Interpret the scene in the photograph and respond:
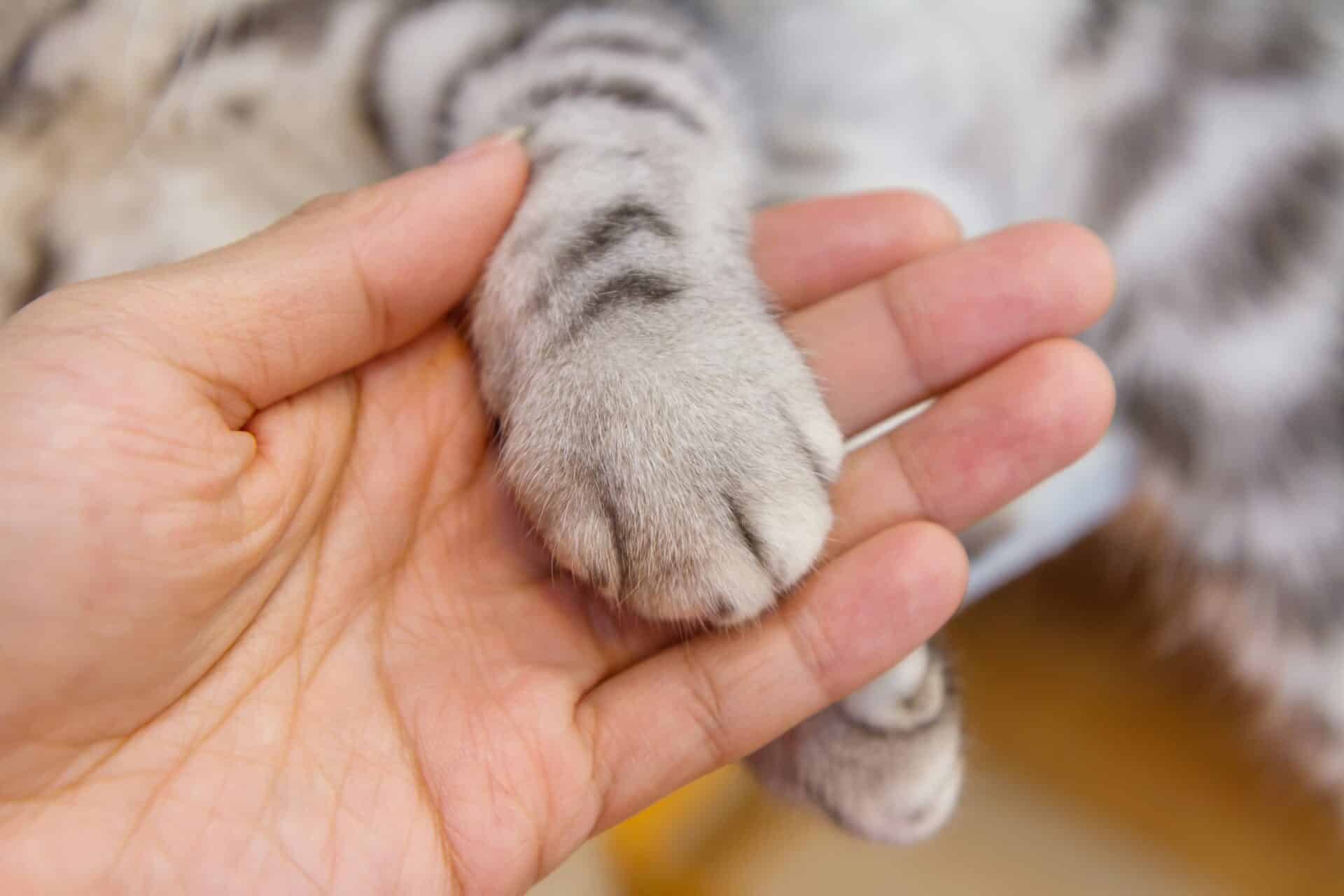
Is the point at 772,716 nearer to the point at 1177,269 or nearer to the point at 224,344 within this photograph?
the point at 224,344

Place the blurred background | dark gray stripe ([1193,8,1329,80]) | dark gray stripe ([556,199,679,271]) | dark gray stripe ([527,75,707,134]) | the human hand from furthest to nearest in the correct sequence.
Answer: the blurred background
dark gray stripe ([1193,8,1329,80])
dark gray stripe ([527,75,707,134])
dark gray stripe ([556,199,679,271])
the human hand

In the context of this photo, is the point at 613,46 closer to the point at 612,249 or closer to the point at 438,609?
the point at 612,249

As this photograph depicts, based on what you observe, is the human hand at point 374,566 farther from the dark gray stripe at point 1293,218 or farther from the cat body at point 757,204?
the dark gray stripe at point 1293,218

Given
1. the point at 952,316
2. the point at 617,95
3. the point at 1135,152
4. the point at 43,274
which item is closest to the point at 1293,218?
the point at 1135,152

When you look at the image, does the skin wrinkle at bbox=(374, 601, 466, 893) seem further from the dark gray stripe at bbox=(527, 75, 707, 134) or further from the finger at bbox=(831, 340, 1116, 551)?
the dark gray stripe at bbox=(527, 75, 707, 134)

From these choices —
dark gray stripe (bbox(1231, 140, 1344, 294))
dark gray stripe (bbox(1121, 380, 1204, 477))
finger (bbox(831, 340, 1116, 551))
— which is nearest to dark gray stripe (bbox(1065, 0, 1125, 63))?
dark gray stripe (bbox(1231, 140, 1344, 294))

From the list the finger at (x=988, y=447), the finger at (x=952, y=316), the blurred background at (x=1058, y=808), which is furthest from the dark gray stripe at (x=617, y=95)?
the blurred background at (x=1058, y=808)

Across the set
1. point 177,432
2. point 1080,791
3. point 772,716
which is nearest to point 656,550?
point 772,716
